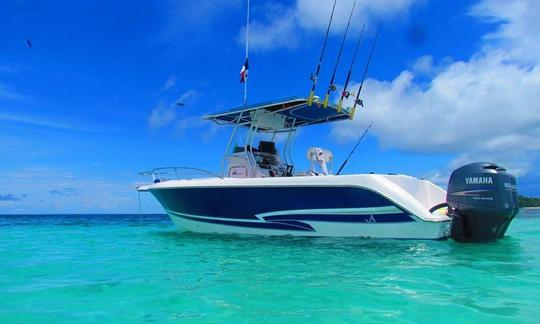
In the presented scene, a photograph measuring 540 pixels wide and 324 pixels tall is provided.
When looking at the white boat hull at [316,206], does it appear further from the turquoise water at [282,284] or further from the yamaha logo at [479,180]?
the yamaha logo at [479,180]

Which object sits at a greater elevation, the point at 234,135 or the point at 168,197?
the point at 234,135

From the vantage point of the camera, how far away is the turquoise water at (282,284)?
3.09 meters

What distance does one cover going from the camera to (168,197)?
10.3 m

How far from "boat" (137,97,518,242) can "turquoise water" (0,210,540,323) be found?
0.51m

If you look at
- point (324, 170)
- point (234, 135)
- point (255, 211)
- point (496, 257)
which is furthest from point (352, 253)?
point (234, 135)

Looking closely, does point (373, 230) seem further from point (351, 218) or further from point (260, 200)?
point (260, 200)

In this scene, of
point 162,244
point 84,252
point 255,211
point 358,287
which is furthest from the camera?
point 255,211

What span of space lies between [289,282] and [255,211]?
14.6 ft

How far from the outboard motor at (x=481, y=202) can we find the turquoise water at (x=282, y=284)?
261 mm

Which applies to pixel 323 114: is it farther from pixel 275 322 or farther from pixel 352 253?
pixel 275 322

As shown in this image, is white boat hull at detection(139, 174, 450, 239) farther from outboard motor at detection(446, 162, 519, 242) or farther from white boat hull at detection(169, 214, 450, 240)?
outboard motor at detection(446, 162, 519, 242)

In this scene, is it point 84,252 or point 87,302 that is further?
point 84,252

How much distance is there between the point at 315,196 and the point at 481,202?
2687 mm

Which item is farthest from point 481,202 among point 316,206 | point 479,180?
point 316,206
